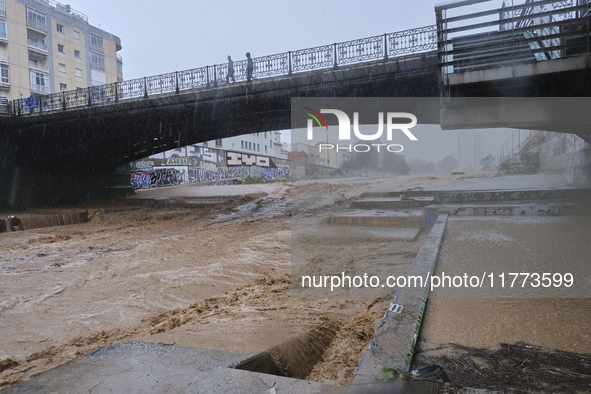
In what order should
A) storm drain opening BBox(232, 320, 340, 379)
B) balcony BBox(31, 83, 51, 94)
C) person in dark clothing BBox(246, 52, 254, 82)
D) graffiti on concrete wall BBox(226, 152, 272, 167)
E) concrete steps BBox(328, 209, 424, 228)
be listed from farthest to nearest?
graffiti on concrete wall BBox(226, 152, 272, 167)
balcony BBox(31, 83, 51, 94)
person in dark clothing BBox(246, 52, 254, 82)
concrete steps BBox(328, 209, 424, 228)
storm drain opening BBox(232, 320, 340, 379)

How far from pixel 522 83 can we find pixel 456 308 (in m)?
7.08

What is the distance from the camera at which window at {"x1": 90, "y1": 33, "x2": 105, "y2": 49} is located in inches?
1807

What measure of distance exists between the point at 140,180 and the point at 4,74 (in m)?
17.0

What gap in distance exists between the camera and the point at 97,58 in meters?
46.6

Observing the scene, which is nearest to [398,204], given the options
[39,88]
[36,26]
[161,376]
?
[161,376]

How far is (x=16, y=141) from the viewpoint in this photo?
2147 centimetres

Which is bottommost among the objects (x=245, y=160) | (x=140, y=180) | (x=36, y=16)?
(x=140, y=180)

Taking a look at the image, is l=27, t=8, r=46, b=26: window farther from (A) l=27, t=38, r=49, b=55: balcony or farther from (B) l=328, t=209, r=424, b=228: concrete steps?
(B) l=328, t=209, r=424, b=228: concrete steps

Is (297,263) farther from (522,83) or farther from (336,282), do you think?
(522,83)

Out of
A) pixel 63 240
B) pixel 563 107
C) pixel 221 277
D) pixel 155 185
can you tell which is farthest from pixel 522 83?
pixel 155 185

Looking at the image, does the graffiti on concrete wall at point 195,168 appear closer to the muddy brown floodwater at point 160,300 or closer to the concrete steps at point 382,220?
the muddy brown floodwater at point 160,300

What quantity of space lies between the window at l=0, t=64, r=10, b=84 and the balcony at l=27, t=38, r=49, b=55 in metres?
3.89

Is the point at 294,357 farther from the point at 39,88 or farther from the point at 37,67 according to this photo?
the point at 37,67

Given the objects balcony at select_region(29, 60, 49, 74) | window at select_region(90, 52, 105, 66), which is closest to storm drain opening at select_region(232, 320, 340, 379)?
balcony at select_region(29, 60, 49, 74)
